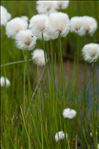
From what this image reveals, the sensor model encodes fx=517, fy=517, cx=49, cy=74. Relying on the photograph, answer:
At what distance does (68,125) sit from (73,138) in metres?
0.06

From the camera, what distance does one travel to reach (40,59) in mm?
2123

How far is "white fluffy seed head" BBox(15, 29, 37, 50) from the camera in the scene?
1850mm

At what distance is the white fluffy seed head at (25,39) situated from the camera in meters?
1.85

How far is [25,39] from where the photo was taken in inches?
73.0

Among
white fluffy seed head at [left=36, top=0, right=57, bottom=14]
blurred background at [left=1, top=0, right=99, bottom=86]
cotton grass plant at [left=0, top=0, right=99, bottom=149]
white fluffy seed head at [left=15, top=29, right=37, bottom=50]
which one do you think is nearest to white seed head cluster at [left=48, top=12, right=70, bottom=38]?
cotton grass plant at [left=0, top=0, right=99, bottom=149]

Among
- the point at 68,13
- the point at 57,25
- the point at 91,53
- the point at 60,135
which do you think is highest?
the point at 57,25

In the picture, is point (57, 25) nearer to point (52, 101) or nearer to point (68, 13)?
point (52, 101)

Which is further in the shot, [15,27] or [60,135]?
[15,27]

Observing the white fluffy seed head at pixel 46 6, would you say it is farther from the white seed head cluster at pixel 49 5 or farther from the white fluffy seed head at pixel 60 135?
the white fluffy seed head at pixel 60 135

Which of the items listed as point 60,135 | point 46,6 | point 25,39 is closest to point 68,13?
point 46,6

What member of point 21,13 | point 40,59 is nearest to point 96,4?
point 21,13

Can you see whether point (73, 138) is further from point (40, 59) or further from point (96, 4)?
point (96, 4)

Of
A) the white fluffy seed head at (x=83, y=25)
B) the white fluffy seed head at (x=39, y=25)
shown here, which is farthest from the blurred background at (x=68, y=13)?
the white fluffy seed head at (x=39, y=25)

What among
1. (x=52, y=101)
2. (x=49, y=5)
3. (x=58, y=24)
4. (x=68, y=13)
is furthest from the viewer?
(x=68, y=13)
